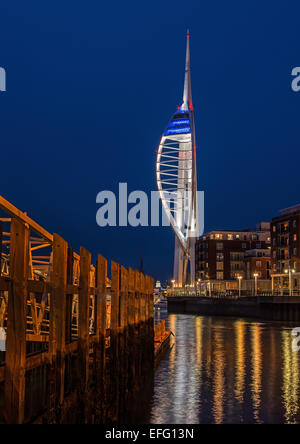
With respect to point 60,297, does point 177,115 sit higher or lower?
higher

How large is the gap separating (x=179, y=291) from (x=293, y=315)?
78.3 metres

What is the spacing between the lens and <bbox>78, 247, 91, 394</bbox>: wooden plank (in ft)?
36.1

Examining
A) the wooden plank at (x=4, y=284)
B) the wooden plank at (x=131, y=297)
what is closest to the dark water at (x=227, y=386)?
the wooden plank at (x=131, y=297)

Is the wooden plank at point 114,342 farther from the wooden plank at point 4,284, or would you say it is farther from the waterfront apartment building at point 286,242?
the waterfront apartment building at point 286,242

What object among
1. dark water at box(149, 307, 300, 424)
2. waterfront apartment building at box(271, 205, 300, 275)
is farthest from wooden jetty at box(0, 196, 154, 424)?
waterfront apartment building at box(271, 205, 300, 275)

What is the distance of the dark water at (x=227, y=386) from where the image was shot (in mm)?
17891

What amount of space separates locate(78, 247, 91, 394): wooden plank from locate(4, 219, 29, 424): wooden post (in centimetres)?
341

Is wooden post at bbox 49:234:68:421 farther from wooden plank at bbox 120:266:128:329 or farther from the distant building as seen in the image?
the distant building

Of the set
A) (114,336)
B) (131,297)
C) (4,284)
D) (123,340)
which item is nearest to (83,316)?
(4,284)

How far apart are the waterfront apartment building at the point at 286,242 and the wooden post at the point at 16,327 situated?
365 ft

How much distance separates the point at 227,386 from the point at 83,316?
1358 cm
